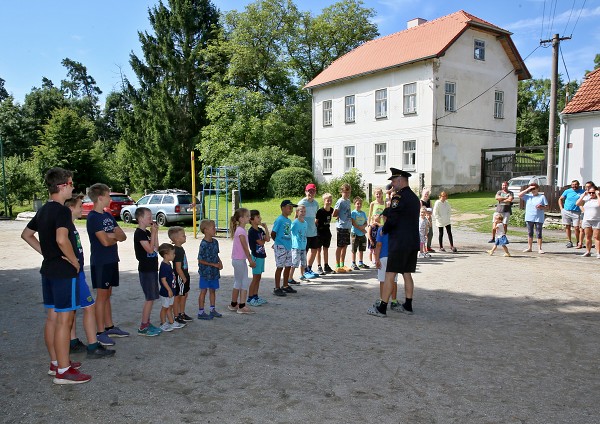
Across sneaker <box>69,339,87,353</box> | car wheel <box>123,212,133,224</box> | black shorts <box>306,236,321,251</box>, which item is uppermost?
black shorts <box>306,236,321,251</box>

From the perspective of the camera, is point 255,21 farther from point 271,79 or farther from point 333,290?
point 333,290

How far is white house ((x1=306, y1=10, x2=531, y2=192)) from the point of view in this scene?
89.3ft

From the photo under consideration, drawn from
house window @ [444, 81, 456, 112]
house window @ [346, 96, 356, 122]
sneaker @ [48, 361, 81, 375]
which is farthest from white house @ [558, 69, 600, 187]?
sneaker @ [48, 361, 81, 375]

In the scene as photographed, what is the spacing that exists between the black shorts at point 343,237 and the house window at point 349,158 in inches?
884

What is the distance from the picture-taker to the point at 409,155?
28.6 m

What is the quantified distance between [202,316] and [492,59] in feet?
94.4

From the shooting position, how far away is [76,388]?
4172 millimetres

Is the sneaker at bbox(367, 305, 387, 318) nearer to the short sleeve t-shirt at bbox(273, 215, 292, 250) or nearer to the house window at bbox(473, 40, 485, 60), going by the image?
the short sleeve t-shirt at bbox(273, 215, 292, 250)

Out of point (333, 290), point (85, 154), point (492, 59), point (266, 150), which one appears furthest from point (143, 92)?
point (333, 290)

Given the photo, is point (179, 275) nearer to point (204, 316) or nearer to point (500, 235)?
point (204, 316)

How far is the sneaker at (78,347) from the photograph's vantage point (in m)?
5.16

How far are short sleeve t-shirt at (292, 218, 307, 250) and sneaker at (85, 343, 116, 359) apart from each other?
416 centimetres

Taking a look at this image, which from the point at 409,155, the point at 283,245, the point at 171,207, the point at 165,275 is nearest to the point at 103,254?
the point at 165,275

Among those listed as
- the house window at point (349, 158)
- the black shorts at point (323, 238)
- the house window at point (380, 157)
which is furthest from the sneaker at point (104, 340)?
the house window at point (349, 158)
